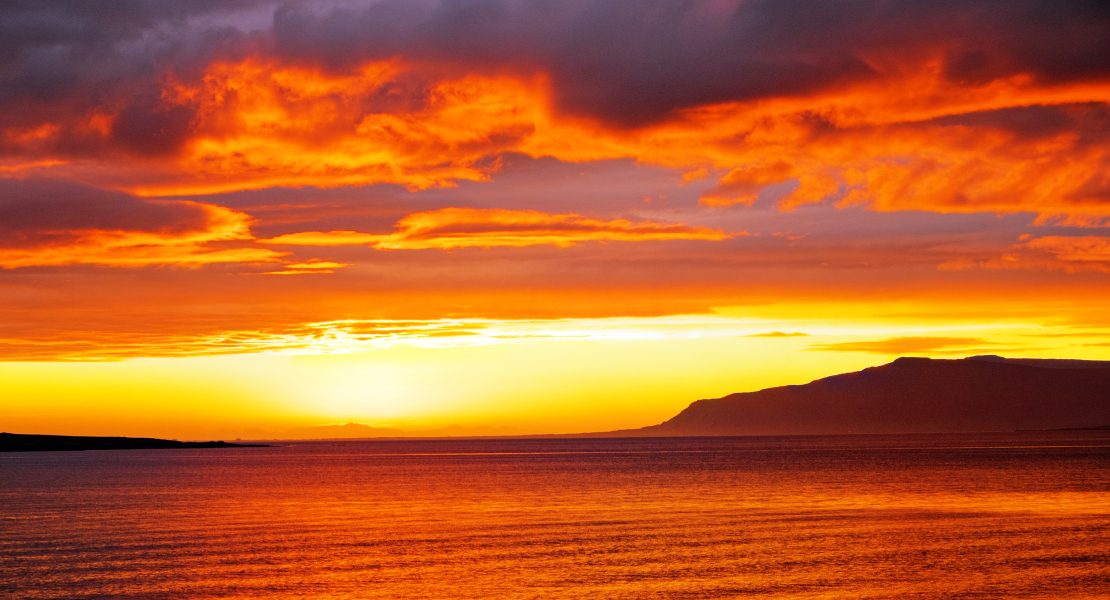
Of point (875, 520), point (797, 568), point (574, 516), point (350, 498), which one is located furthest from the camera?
point (350, 498)

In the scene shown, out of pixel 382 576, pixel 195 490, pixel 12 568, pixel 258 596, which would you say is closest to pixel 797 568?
pixel 382 576

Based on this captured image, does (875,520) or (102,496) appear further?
(102,496)

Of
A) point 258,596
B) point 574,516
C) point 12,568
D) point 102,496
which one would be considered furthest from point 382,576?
point 102,496

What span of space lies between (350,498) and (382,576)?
159 ft

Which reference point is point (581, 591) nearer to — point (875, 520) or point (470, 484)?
point (875, 520)

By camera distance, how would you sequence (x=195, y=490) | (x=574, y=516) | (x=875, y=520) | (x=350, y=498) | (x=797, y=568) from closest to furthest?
(x=797, y=568) < (x=875, y=520) < (x=574, y=516) < (x=350, y=498) < (x=195, y=490)

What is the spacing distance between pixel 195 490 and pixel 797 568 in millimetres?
80229

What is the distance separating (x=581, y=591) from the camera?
38.2 meters

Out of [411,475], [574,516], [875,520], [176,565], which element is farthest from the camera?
[411,475]

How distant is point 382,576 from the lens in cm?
4272

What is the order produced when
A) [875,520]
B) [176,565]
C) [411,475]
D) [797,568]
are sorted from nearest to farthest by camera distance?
[797,568] < [176,565] < [875,520] < [411,475]

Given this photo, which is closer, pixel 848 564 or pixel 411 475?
pixel 848 564

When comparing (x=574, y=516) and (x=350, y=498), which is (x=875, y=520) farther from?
(x=350, y=498)

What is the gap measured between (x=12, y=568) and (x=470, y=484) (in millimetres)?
67842
